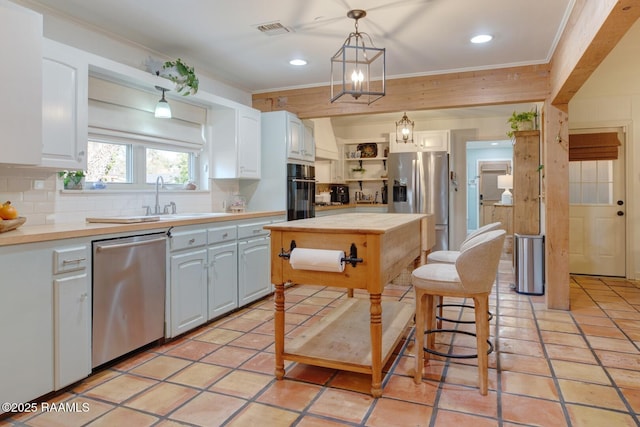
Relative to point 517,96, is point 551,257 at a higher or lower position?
lower

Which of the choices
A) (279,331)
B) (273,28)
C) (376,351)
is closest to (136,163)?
(273,28)

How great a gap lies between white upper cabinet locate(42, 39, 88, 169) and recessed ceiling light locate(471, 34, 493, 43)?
3.05 metres

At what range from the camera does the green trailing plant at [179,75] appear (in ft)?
11.5

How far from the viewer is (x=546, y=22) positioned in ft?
10.3

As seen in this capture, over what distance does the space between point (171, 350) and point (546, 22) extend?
377 centimetres

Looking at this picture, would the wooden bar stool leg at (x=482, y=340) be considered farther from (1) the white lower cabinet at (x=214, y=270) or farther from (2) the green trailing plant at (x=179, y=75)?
(2) the green trailing plant at (x=179, y=75)

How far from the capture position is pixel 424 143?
6703 millimetres

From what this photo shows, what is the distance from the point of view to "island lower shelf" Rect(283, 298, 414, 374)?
7.89 feet

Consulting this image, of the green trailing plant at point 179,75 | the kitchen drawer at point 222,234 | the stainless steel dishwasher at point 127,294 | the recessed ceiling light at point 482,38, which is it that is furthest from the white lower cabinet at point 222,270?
the recessed ceiling light at point 482,38

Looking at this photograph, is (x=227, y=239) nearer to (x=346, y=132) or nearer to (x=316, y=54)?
Answer: (x=316, y=54)

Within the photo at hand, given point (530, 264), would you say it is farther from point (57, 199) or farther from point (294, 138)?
point (57, 199)

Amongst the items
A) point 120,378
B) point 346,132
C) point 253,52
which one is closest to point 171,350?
point 120,378

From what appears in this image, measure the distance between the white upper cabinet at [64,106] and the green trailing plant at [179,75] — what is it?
2.66 feet

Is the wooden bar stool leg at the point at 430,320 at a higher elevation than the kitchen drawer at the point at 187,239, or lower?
lower
